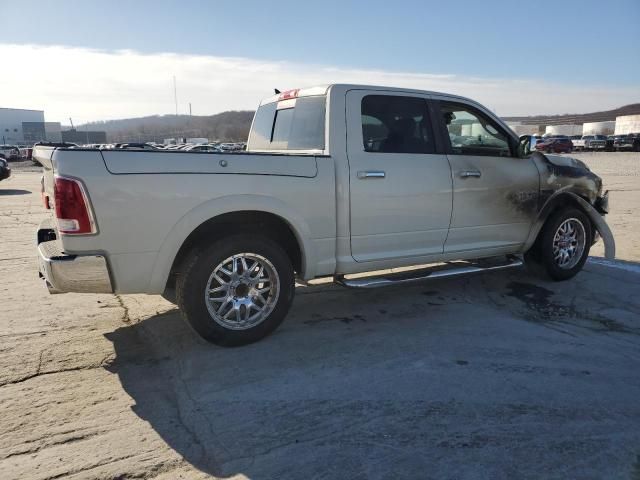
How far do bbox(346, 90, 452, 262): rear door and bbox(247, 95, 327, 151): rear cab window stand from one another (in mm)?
311

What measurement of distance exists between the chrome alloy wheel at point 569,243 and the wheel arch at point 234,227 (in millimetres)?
3203

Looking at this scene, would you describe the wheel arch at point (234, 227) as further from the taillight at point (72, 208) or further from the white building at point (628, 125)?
the white building at point (628, 125)

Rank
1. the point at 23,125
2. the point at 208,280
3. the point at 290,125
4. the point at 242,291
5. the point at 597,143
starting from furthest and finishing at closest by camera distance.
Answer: the point at 23,125 → the point at 597,143 → the point at 290,125 → the point at 242,291 → the point at 208,280

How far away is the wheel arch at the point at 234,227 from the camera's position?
148 inches

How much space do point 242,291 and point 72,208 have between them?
139 cm

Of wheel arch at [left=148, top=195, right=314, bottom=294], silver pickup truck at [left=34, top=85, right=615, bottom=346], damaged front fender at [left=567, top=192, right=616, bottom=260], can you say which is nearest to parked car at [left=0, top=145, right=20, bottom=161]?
silver pickup truck at [left=34, top=85, right=615, bottom=346]

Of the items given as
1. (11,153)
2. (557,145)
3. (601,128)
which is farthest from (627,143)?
(601,128)

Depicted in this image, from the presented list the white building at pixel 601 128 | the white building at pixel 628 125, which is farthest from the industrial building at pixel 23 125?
the white building at pixel 601 128

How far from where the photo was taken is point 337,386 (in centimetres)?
346

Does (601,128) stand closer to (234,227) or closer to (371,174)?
(371,174)

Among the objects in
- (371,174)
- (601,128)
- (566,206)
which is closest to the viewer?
(371,174)

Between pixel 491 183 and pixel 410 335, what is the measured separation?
1910 millimetres

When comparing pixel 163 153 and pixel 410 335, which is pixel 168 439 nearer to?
pixel 163 153

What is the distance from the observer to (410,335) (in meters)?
4.39
